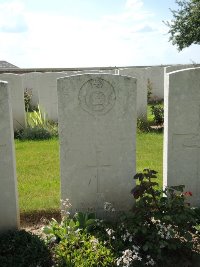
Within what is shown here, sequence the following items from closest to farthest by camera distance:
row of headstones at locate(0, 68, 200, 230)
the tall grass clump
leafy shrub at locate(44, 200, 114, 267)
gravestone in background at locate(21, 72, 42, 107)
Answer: leafy shrub at locate(44, 200, 114, 267)
row of headstones at locate(0, 68, 200, 230)
the tall grass clump
gravestone in background at locate(21, 72, 42, 107)

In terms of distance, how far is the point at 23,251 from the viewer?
4047 millimetres

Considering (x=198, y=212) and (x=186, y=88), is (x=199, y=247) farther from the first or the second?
(x=186, y=88)

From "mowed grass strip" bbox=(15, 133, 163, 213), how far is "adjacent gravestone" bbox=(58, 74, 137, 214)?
0.89 metres

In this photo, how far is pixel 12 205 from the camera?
14.7 ft

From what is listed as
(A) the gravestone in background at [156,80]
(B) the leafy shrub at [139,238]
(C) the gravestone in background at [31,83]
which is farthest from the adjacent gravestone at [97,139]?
(A) the gravestone in background at [156,80]

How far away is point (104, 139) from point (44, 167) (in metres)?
2.95

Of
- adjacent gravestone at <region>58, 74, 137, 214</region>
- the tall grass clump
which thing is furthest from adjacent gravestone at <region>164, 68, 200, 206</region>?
the tall grass clump

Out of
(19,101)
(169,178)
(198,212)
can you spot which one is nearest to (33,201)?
(169,178)

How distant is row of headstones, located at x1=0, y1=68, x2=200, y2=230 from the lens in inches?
176

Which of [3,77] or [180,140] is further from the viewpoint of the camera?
[3,77]

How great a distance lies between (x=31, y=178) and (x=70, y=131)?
2.38m

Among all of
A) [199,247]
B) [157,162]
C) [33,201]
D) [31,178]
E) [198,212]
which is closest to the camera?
[199,247]

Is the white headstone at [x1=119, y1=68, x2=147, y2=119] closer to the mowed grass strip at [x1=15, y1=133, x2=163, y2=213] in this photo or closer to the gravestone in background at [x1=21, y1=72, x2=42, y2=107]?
the mowed grass strip at [x1=15, y1=133, x2=163, y2=213]

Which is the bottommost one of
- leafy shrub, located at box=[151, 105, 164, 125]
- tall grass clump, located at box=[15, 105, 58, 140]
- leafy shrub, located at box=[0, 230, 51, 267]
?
leafy shrub, located at box=[0, 230, 51, 267]
